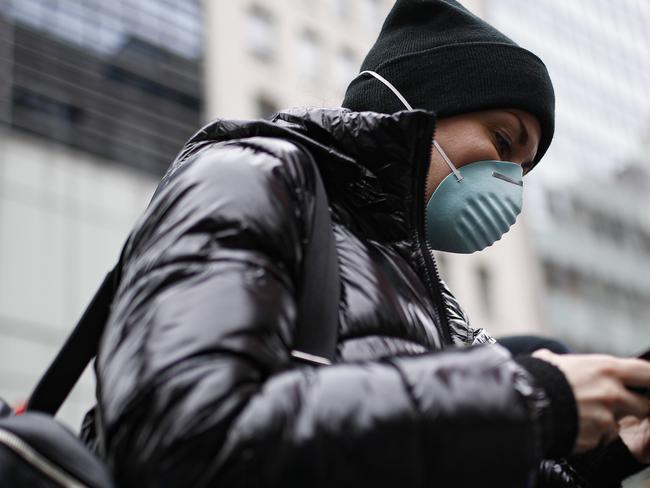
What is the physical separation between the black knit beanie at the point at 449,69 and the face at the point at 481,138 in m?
0.02

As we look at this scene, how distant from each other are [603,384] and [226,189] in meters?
0.58

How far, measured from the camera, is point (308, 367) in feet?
4.25

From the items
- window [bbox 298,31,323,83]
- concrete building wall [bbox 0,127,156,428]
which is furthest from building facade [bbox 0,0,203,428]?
window [bbox 298,31,323,83]

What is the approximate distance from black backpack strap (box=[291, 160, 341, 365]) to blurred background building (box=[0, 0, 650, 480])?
1274mm

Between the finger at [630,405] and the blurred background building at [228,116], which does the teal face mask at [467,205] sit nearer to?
the blurred background building at [228,116]

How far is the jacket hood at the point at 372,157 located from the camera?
5.89ft

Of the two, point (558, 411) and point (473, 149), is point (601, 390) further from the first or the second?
point (473, 149)

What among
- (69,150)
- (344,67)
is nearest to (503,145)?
(69,150)

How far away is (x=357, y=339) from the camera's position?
1.49 metres

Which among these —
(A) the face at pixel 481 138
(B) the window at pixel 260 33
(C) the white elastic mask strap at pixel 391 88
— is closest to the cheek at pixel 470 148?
(A) the face at pixel 481 138

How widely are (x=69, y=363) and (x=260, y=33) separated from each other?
68.5 ft

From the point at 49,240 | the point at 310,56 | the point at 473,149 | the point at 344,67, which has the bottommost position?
the point at 49,240

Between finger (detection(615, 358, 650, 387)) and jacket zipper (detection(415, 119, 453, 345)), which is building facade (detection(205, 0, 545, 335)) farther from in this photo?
finger (detection(615, 358, 650, 387))

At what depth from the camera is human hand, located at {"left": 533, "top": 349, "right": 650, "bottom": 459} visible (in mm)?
1324
